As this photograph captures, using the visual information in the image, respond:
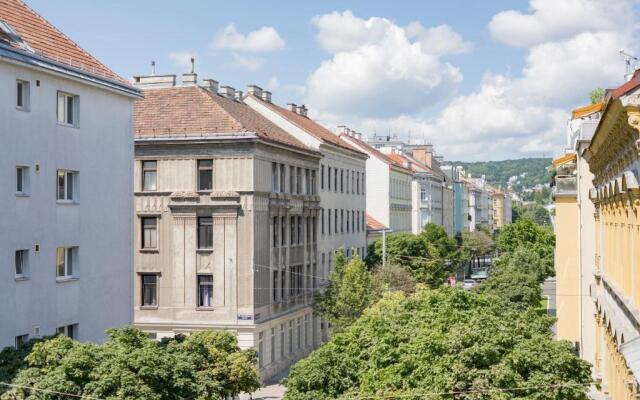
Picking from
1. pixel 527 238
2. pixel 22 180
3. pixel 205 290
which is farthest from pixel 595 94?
pixel 527 238

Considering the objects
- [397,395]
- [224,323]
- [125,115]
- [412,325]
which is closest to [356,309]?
[224,323]

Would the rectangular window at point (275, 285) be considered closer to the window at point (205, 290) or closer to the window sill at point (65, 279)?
the window at point (205, 290)

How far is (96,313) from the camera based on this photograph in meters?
29.6

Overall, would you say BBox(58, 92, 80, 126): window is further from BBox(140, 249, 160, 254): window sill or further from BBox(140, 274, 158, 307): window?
BBox(140, 274, 158, 307): window

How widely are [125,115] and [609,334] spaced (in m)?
17.5

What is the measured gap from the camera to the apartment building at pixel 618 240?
50.7 ft

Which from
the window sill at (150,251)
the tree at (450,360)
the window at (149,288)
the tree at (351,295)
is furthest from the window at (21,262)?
the tree at (351,295)

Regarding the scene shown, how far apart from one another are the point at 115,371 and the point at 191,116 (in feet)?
86.6

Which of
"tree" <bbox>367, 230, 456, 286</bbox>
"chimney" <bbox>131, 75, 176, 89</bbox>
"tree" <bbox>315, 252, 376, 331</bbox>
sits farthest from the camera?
"tree" <bbox>367, 230, 456, 286</bbox>

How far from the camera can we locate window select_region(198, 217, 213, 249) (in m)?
44.0

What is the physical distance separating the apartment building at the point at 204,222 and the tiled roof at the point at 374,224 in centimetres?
2950

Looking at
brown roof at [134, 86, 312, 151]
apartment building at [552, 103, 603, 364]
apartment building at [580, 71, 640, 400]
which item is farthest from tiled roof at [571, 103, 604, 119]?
brown roof at [134, 86, 312, 151]

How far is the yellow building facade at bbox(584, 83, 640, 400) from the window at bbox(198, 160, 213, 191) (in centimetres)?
2056

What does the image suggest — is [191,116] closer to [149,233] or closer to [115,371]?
[149,233]
